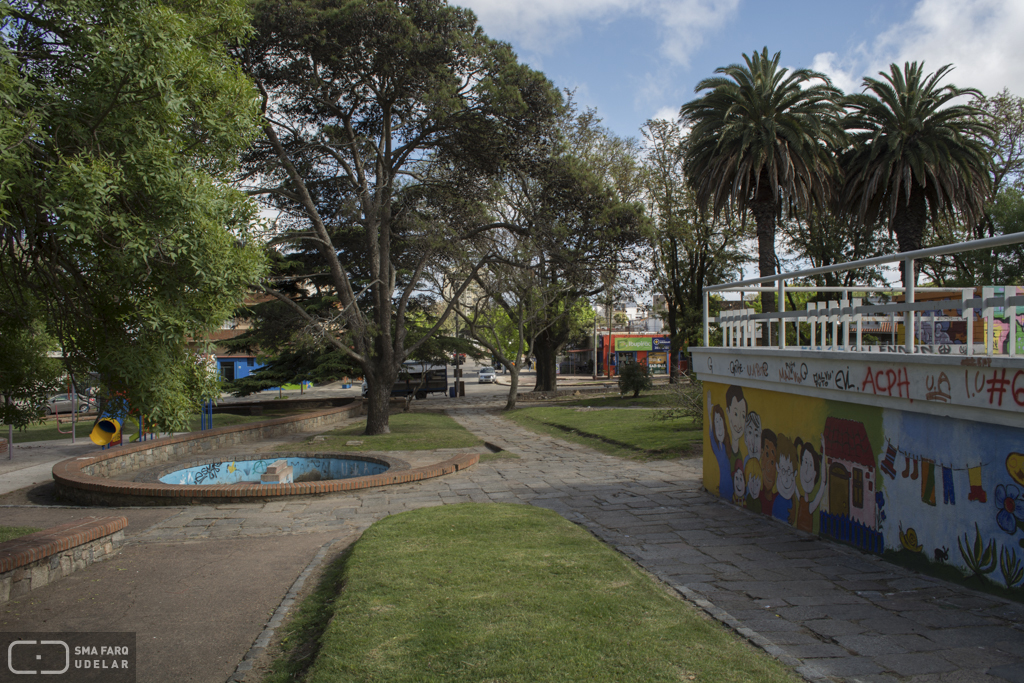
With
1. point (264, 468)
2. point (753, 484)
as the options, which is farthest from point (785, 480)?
point (264, 468)

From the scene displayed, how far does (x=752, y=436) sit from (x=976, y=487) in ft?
12.3

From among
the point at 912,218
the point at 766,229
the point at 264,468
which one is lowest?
the point at 264,468

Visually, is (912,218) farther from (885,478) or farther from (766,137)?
(885,478)

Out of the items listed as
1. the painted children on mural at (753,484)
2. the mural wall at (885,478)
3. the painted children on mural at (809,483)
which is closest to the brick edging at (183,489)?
the painted children on mural at (753,484)

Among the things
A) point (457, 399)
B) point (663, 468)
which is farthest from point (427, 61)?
point (457, 399)

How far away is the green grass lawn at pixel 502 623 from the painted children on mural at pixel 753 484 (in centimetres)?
303

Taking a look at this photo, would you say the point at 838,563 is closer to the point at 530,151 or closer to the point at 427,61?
the point at 530,151

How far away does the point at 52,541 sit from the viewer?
6.42 m

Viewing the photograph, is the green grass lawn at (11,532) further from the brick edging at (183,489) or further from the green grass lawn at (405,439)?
the green grass lawn at (405,439)

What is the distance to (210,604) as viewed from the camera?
19.2ft

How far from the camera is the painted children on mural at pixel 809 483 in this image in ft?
24.2

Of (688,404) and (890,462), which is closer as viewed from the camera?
(890,462)

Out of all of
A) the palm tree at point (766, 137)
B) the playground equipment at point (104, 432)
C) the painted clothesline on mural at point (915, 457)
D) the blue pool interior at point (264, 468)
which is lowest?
the blue pool interior at point (264, 468)

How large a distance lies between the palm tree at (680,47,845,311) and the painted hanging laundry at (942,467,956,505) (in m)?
15.5
